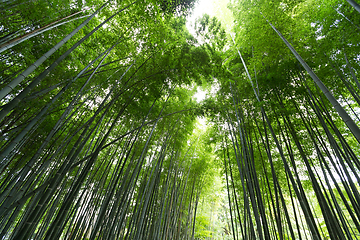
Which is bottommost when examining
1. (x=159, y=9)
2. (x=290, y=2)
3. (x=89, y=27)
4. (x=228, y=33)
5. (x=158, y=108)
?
(x=158, y=108)

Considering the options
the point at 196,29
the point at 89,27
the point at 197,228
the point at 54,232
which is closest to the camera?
the point at 54,232

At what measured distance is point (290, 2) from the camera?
9.10 ft

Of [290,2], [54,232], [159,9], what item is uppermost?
[290,2]

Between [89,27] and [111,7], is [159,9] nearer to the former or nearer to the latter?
[111,7]

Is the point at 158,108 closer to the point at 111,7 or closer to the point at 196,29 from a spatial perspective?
the point at 196,29

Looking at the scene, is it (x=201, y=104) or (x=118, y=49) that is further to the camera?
(x=201, y=104)

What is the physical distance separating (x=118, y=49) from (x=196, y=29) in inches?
63.2

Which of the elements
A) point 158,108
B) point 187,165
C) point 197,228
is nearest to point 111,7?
point 158,108

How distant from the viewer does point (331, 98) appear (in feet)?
4.27

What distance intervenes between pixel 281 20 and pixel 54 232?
13.0 feet

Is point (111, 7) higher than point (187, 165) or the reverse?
higher

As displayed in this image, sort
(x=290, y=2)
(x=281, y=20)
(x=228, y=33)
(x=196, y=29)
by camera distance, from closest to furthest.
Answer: (x=281, y=20), (x=290, y=2), (x=196, y=29), (x=228, y=33)

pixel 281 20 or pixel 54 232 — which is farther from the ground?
pixel 281 20

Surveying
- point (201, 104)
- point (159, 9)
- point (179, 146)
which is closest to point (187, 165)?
point (179, 146)
